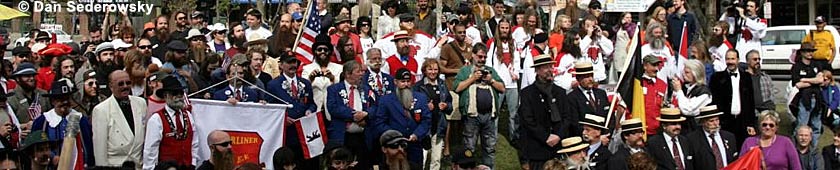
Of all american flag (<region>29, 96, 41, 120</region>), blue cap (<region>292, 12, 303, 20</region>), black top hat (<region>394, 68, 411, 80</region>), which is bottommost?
american flag (<region>29, 96, 41, 120</region>)

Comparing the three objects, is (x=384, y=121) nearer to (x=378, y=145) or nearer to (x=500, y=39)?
(x=378, y=145)

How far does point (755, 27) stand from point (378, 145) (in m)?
8.37

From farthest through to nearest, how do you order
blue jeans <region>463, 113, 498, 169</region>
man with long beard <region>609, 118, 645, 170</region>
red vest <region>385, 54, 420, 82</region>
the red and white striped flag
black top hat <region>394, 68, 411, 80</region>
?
red vest <region>385, 54, 420, 82</region>, blue jeans <region>463, 113, 498, 169</region>, black top hat <region>394, 68, 411, 80</region>, the red and white striped flag, man with long beard <region>609, 118, 645, 170</region>

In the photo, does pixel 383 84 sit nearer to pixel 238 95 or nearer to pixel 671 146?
pixel 238 95

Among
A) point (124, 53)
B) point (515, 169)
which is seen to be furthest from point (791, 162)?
point (124, 53)

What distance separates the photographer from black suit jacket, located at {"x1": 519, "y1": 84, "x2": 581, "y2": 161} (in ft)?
40.3

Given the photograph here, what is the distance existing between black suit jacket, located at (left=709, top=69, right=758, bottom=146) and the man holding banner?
176 inches

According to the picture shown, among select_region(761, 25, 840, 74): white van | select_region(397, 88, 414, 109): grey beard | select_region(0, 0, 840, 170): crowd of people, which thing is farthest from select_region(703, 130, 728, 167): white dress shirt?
select_region(761, 25, 840, 74): white van

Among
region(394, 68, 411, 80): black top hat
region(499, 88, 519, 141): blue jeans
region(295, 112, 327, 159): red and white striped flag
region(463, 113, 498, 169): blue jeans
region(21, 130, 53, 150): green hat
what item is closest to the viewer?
region(21, 130, 53, 150): green hat

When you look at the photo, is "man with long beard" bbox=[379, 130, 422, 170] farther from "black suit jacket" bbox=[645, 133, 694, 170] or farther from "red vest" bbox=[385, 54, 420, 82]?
"red vest" bbox=[385, 54, 420, 82]

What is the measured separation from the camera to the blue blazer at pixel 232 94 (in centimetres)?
1149

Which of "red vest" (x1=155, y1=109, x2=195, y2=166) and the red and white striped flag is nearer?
"red vest" (x1=155, y1=109, x2=195, y2=166)

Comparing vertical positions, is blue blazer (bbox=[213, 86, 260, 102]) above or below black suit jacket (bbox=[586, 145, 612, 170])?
above

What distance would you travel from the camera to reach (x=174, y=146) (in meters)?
10.5
